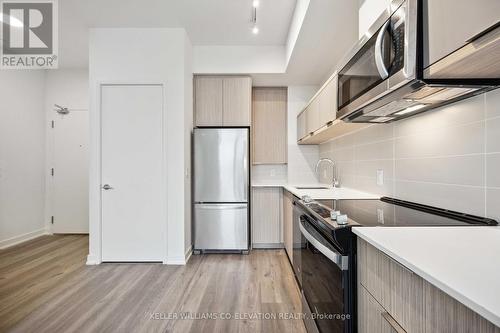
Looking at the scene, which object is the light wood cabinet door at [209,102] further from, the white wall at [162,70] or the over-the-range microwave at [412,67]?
the over-the-range microwave at [412,67]

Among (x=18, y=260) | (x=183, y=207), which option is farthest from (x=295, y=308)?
(x=18, y=260)

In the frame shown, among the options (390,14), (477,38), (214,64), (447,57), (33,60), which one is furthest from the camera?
(33,60)

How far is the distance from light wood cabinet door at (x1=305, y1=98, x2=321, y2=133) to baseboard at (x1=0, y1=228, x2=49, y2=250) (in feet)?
14.3

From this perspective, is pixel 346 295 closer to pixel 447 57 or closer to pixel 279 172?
pixel 447 57

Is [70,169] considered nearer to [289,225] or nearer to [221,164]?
[221,164]

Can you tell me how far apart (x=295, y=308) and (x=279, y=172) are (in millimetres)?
2172

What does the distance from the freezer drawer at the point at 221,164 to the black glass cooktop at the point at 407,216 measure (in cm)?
179

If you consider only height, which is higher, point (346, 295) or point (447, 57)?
point (447, 57)

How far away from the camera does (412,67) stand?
900 millimetres

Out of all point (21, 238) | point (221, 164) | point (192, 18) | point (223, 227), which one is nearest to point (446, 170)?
point (221, 164)

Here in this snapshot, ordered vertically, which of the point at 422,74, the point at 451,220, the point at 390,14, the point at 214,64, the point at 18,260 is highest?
the point at 214,64

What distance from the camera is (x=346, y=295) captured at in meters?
1.06

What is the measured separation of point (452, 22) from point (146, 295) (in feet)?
8.60

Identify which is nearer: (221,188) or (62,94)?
(221,188)
